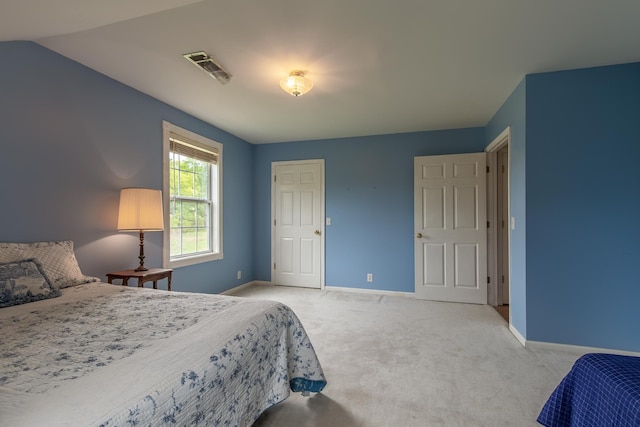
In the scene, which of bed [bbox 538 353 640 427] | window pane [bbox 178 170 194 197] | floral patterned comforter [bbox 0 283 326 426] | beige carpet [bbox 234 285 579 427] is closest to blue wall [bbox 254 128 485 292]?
beige carpet [bbox 234 285 579 427]

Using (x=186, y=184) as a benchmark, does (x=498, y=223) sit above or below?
below

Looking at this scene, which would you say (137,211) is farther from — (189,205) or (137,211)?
(189,205)

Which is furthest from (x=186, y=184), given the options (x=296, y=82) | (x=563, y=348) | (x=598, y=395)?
(x=563, y=348)

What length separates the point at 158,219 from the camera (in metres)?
2.68

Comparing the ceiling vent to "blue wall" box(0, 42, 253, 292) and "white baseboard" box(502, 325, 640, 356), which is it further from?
"white baseboard" box(502, 325, 640, 356)

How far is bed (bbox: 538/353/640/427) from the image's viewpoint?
1.00m

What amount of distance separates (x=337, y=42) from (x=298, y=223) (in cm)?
304

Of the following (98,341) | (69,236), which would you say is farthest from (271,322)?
(69,236)

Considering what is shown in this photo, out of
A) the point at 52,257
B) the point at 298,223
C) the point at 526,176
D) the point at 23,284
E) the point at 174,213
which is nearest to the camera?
the point at 23,284

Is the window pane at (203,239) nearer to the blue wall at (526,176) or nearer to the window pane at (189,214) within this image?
the window pane at (189,214)

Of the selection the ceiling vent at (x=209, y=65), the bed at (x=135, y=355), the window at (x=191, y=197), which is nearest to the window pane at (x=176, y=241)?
the window at (x=191, y=197)

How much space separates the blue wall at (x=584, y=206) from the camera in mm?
2365

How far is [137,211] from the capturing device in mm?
2559

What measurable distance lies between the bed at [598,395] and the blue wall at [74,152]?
322 centimetres
